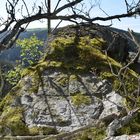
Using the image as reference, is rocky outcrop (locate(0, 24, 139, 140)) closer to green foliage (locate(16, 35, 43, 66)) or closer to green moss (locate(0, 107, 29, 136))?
green moss (locate(0, 107, 29, 136))

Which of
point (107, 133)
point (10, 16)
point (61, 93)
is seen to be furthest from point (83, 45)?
point (10, 16)

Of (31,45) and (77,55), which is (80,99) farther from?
(31,45)

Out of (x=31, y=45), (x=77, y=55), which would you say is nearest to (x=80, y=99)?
(x=77, y=55)

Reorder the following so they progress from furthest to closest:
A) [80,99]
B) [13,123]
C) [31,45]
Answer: [31,45]
[80,99]
[13,123]

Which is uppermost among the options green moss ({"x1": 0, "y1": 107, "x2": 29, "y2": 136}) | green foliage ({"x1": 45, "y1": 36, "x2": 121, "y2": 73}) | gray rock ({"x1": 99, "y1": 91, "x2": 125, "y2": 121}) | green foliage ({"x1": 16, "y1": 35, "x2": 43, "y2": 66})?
green foliage ({"x1": 45, "y1": 36, "x2": 121, "y2": 73})

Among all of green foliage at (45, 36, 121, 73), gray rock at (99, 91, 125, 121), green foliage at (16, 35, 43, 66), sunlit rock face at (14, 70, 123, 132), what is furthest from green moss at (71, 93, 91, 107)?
green foliage at (16, 35, 43, 66)

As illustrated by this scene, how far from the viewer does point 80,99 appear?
5.80 m

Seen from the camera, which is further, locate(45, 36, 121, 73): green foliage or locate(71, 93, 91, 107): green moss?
locate(45, 36, 121, 73): green foliage

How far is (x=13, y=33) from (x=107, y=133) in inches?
333

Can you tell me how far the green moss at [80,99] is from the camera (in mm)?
5691

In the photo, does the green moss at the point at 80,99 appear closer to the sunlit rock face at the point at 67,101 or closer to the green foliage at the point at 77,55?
the sunlit rock face at the point at 67,101

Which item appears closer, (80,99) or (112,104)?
(112,104)

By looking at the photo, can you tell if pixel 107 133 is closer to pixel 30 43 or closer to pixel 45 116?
pixel 45 116

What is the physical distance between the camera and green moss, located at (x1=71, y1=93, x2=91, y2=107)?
18.7 ft
